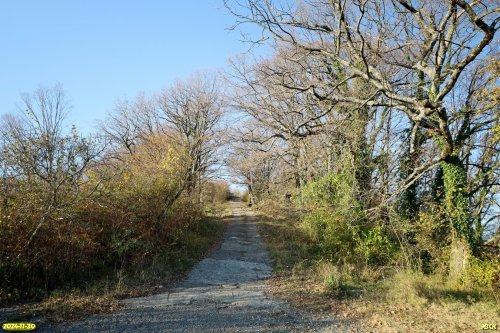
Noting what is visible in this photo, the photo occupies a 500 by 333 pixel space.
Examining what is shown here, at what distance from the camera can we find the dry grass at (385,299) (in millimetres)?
6707

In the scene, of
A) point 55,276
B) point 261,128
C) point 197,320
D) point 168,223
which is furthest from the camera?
point 261,128

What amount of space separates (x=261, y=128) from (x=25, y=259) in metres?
16.2

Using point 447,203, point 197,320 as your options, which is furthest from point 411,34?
point 197,320

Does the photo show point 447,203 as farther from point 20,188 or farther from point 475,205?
point 20,188

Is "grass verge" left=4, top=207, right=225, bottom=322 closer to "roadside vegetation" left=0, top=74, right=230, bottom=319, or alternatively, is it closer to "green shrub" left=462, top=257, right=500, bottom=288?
"roadside vegetation" left=0, top=74, right=230, bottom=319

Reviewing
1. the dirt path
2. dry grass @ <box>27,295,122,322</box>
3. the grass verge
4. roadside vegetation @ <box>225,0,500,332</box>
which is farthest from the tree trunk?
dry grass @ <box>27,295,122,322</box>

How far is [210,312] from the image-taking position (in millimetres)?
7223

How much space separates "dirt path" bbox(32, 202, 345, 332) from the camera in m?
6.37

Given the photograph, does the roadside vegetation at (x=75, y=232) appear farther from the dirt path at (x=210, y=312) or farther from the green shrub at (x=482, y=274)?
the green shrub at (x=482, y=274)

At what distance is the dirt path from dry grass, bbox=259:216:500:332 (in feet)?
1.98

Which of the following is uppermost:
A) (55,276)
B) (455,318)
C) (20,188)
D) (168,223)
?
(20,188)

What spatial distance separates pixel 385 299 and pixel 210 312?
4.05m

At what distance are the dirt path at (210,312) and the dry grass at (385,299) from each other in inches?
23.7

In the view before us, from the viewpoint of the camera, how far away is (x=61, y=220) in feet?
29.7
